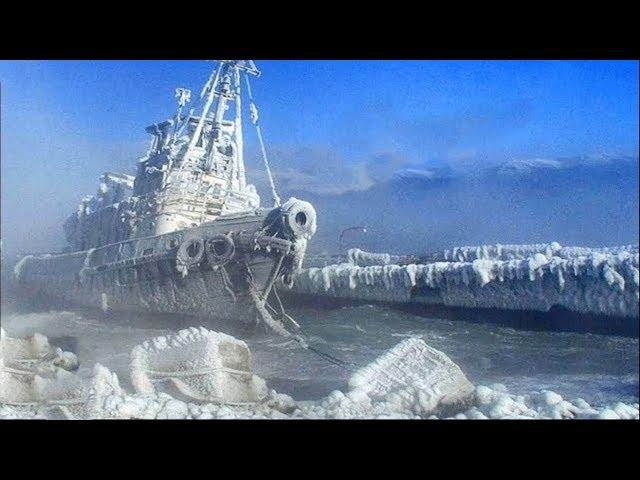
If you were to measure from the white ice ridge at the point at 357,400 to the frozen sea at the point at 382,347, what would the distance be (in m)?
0.26

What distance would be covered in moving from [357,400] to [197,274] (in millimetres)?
2620

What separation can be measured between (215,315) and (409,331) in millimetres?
2145

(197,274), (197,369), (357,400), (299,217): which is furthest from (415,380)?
(197,274)

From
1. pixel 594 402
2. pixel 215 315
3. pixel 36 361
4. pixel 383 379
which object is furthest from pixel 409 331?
pixel 36 361

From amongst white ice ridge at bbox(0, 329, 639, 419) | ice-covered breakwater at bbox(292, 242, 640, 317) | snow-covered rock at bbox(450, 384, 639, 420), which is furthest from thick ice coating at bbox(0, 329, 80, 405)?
snow-covered rock at bbox(450, 384, 639, 420)

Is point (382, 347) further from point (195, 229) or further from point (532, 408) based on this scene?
point (195, 229)

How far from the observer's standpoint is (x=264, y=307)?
5.13m

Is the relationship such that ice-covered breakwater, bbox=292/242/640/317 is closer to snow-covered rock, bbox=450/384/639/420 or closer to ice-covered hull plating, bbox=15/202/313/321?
ice-covered hull plating, bbox=15/202/313/321

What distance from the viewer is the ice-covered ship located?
17.3ft

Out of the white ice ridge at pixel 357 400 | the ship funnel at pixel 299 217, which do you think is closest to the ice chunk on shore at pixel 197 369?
the white ice ridge at pixel 357 400

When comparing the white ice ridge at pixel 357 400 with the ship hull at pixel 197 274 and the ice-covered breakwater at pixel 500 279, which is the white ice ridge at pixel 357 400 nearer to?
the ship hull at pixel 197 274

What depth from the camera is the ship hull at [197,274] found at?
5289mm

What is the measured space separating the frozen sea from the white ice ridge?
264 mm
